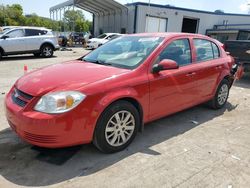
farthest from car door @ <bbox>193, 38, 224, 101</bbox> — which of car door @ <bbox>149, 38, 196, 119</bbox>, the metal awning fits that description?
the metal awning

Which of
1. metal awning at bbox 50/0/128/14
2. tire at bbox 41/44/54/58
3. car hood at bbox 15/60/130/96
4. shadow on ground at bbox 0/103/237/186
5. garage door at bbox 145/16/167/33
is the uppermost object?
metal awning at bbox 50/0/128/14

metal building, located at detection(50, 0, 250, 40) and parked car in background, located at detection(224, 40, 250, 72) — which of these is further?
metal building, located at detection(50, 0, 250, 40)

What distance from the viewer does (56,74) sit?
3.55 meters

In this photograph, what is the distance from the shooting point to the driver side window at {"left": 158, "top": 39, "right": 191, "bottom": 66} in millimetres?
4136

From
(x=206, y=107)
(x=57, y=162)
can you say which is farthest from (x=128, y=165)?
(x=206, y=107)

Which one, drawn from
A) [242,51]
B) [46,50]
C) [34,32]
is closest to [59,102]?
[242,51]

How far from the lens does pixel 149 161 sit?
3375 millimetres

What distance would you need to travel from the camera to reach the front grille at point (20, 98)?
315 cm

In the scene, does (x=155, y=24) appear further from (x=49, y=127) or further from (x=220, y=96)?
(x=49, y=127)

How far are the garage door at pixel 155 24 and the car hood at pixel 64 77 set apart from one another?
921 inches

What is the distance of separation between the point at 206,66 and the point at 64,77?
2779mm

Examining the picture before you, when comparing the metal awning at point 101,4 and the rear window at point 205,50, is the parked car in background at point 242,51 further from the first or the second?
the metal awning at point 101,4

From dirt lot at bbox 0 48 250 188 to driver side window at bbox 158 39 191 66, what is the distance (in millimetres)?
1177

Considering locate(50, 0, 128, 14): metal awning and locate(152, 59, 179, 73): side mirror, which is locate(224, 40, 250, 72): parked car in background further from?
locate(50, 0, 128, 14): metal awning
